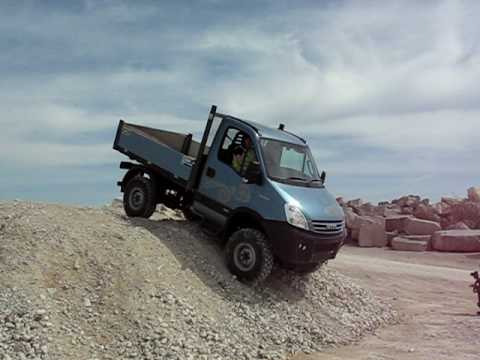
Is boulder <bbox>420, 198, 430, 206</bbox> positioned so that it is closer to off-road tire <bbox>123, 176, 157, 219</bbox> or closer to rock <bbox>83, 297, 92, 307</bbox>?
off-road tire <bbox>123, 176, 157, 219</bbox>

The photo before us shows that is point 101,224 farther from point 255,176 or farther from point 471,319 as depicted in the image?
point 471,319

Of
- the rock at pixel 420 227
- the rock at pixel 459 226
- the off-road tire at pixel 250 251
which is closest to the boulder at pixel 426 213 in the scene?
the rock at pixel 459 226

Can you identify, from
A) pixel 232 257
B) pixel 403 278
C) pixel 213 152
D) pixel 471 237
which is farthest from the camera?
pixel 471 237

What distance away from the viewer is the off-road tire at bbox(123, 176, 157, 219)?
12.6m

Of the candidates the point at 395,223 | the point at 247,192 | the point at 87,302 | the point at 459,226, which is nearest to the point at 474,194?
the point at 459,226

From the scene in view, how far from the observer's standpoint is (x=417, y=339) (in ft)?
34.1

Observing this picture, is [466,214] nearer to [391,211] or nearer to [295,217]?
[391,211]

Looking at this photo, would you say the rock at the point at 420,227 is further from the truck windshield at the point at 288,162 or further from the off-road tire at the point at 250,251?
the off-road tire at the point at 250,251

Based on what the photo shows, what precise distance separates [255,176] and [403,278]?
369 inches

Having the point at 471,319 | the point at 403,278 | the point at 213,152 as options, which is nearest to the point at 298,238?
the point at 213,152

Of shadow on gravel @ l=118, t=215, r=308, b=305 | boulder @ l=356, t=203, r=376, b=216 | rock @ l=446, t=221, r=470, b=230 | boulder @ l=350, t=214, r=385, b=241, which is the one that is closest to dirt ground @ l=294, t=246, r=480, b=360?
shadow on gravel @ l=118, t=215, r=308, b=305

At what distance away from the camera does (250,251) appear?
1037 cm

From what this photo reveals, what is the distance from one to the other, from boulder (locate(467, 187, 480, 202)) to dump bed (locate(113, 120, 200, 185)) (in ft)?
80.2

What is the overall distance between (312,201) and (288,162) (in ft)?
3.70
